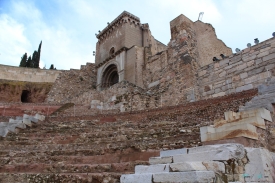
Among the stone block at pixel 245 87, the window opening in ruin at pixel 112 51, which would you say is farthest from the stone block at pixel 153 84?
the window opening in ruin at pixel 112 51

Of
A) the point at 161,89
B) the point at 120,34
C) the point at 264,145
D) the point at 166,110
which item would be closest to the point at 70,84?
the point at 120,34

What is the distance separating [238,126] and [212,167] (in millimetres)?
1213

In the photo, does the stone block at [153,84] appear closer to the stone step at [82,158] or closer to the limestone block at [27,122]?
the limestone block at [27,122]

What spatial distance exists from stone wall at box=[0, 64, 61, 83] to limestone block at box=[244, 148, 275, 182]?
24.0m

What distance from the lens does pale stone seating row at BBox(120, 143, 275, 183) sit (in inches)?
103

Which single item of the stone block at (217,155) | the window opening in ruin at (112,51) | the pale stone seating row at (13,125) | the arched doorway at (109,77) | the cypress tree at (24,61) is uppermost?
the cypress tree at (24,61)

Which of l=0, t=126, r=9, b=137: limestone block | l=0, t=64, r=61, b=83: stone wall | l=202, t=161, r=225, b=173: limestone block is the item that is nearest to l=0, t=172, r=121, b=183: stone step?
l=202, t=161, r=225, b=173: limestone block

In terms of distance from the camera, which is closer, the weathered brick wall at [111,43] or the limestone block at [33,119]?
the limestone block at [33,119]

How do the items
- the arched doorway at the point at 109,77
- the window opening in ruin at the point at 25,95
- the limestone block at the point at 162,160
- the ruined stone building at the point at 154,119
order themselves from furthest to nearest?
the window opening in ruin at the point at 25,95 < the arched doorway at the point at 109,77 < the limestone block at the point at 162,160 < the ruined stone building at the point at 154,119

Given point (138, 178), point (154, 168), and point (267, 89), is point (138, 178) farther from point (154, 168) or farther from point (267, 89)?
point (267, 89)

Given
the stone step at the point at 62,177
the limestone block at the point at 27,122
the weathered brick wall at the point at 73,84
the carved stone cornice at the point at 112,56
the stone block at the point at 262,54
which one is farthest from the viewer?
the weathered brick wall at the point at 73,84

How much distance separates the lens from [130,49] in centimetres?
1919

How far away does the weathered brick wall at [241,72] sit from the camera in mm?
9051

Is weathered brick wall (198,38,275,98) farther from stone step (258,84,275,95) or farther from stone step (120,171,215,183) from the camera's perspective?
stone step (120,171,215,183)
